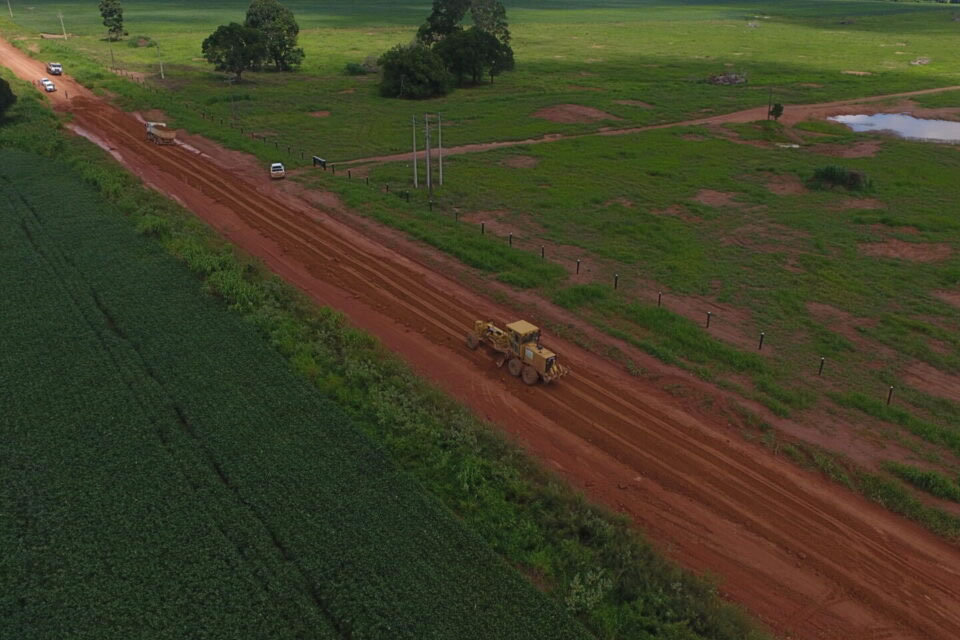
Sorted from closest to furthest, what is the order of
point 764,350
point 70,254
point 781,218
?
point 764,350 → point 70,254 → point 781,218

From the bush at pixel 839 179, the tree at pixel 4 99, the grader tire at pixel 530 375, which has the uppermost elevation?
the tree at pixel 4 99

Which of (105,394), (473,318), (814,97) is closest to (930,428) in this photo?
(473,318)

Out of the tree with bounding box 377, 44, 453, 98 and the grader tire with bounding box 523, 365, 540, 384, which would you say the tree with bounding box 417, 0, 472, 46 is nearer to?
the tree with bounding box 377, 44, 453, 98

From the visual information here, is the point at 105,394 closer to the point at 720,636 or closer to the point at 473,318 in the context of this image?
the point at 473,318

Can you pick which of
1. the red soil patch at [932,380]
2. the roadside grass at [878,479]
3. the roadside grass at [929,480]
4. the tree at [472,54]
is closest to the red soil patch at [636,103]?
the tree at [472,54]

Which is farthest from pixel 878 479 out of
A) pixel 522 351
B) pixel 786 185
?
pixel 786 185

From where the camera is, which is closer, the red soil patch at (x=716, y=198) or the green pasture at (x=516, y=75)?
the red soil patch at (x=716, y=198)

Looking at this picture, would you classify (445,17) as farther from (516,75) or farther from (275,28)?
(275,28)

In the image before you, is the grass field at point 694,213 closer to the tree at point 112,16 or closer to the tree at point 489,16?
the tree at point 489,16
